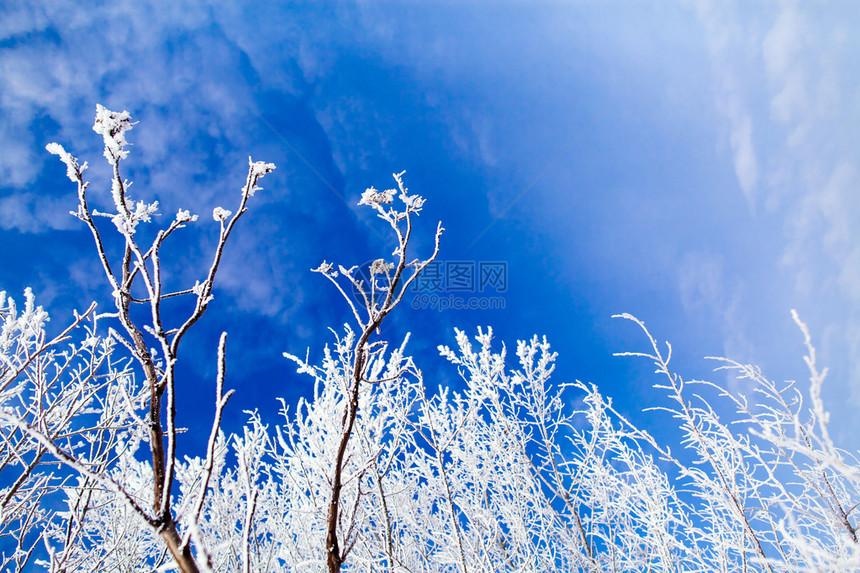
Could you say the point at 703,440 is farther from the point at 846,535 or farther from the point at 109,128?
the point at 109,128

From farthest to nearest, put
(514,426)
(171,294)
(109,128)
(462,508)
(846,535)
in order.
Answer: (514,426)
(462,508)
(846,535)
(171,294)
(109,128)

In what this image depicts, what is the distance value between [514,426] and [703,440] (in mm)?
3370

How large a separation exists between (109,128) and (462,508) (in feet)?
17.9

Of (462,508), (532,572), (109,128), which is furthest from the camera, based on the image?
(462,508)

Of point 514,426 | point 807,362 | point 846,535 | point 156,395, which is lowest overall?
point 156,395

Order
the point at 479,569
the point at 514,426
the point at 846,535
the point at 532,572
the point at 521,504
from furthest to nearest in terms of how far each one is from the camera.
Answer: the point at 514,426 → the point at 521,504 → the point at 532,572 → the point at 479,569 → the point at 846,535

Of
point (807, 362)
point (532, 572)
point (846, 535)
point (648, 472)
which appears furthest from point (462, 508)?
point (807, 362)

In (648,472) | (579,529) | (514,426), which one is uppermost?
(514,426)

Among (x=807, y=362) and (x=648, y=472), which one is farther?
(x=648, y=472)

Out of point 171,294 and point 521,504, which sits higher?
point 521,504

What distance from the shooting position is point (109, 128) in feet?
3.09

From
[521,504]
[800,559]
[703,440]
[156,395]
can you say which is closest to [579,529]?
[521,504]

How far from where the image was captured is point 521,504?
18.9 feet

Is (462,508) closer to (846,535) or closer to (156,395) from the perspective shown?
(846,535)
